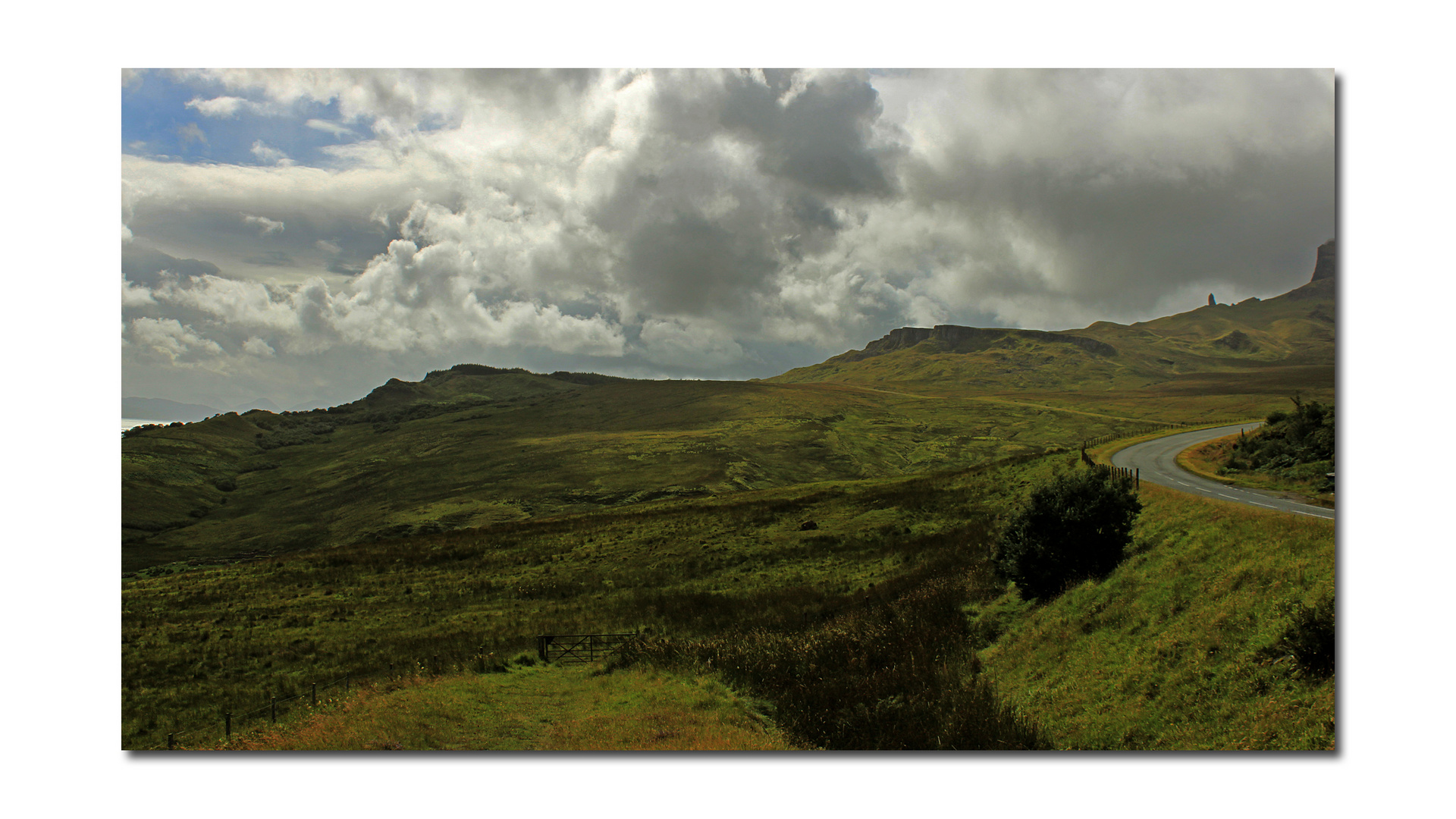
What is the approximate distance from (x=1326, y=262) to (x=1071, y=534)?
371 inches

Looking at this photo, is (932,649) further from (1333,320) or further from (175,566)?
(175,566)

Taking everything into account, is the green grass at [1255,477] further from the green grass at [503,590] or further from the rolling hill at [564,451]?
the rolling hill at [564,451]

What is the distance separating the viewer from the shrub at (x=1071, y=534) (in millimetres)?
17891

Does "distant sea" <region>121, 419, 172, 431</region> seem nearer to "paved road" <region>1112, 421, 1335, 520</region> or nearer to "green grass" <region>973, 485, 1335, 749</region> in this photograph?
"green grass" <region>973, 485, 1335, 749</region>

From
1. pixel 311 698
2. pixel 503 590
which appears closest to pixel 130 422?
pixel 311 698

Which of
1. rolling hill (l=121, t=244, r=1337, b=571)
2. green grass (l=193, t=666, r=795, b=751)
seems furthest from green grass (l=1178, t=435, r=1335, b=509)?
rolling hill (l=121, t=244, r=1337, b=571)

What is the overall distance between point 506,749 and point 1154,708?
40.2 ft

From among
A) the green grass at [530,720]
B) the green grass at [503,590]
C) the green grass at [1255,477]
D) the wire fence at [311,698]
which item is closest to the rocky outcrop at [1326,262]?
the green grass at [1255,477]

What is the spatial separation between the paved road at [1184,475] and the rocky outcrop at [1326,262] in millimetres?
5528

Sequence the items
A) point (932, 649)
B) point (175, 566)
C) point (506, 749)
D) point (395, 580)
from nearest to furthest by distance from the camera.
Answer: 1. point (506, 749)
2. point (932, 649)
3. point (395, 580)
4. point (175, 566)

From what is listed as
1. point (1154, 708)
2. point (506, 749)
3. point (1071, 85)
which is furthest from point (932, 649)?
point (1071, 85)

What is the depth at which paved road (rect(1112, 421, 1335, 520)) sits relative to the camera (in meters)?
16.8

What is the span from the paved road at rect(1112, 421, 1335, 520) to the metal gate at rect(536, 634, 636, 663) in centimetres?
1922

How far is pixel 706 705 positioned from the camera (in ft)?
48.0
